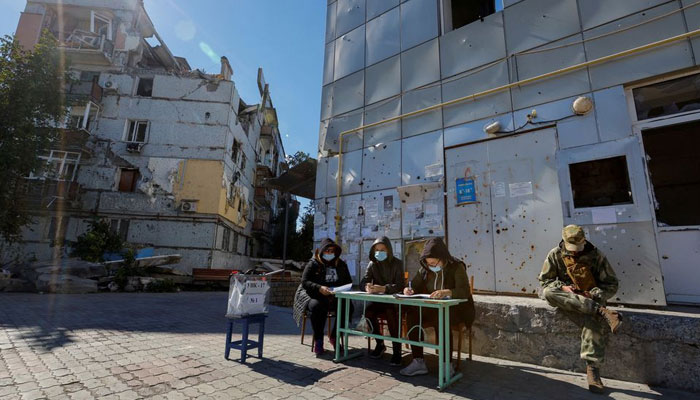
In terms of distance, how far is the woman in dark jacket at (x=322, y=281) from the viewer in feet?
14.5

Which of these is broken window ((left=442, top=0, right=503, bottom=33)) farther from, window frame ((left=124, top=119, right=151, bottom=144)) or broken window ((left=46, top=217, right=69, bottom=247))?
broken window ((left=46, top=217, right=69, bottom=247))

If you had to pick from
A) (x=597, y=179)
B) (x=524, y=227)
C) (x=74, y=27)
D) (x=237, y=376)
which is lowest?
(x=237, y=376)

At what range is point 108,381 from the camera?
3.04 m

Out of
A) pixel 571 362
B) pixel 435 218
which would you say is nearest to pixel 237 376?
pixel 571 362

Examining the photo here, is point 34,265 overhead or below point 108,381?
overhead

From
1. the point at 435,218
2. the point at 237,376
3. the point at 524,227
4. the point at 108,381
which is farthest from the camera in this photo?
the point at 435,218

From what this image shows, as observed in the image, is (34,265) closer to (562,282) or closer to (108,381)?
(108,381)

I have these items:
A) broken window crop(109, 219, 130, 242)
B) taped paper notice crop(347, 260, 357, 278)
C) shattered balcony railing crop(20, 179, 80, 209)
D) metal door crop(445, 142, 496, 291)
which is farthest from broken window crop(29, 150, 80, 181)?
metal door crop(445, 142, 496, 291)

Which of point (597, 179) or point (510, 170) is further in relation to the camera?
point (510, 170)

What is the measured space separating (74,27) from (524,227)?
93.7 feet

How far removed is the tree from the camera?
12.0 m

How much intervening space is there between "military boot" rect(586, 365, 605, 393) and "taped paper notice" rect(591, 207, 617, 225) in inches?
90.3

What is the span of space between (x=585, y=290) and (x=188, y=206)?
59.6ft

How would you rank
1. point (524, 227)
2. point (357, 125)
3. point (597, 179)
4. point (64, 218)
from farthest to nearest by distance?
point (64, 218)
point (357, 125)
point (524, 227)
point (597, 179)
